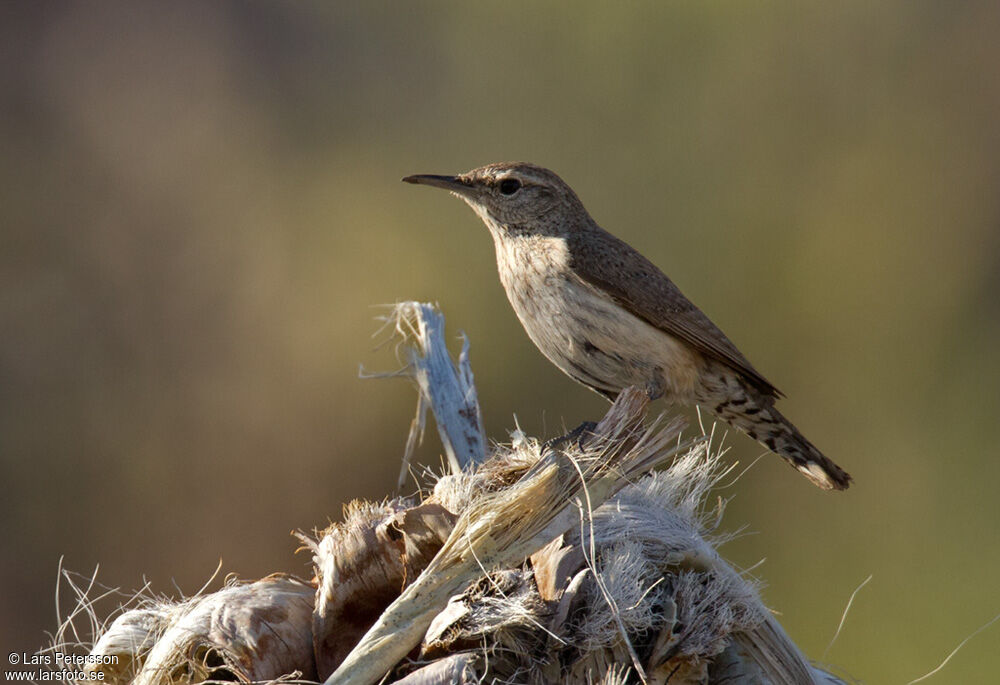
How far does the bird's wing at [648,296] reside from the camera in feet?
12.2

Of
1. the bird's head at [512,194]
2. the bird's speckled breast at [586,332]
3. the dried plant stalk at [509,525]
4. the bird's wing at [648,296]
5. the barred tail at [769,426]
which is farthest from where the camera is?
the bird's head at [512,194]

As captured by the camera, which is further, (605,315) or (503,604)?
(605,315)

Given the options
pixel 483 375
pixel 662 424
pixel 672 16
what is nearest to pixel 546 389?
pixel 483 375

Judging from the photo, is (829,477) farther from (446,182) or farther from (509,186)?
(446,182)

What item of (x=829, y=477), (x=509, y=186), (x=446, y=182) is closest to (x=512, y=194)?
(x=509, y=186)

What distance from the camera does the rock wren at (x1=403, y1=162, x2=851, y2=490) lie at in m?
3.62

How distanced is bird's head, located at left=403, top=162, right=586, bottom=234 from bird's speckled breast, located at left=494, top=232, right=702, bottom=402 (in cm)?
18

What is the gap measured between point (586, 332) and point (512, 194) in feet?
2.46

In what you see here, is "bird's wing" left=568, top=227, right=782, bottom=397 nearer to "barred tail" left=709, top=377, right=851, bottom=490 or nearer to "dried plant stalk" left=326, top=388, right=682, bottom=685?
"barred tail" left=709, top=377, right=851, bottom=490

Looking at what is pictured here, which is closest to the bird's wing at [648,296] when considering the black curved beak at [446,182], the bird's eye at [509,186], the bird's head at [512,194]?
the bird's head at [512,194]

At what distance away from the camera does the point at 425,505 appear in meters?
1.91

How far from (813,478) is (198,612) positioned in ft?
8.44

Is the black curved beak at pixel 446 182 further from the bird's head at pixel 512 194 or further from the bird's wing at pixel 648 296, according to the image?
the bird's wing at pixel 648 296

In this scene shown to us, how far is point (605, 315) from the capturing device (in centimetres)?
362
